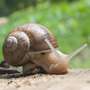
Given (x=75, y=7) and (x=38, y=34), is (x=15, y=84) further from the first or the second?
Result: (x=75, y=7)

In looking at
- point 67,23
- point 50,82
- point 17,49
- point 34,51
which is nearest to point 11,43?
point 17,49

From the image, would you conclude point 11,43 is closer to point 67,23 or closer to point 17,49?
point 17,49

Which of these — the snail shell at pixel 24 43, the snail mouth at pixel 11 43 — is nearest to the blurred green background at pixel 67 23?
the snail shell at pixel 24 43

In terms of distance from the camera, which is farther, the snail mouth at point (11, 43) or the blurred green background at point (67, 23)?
the blurred green background at point (67, 23)

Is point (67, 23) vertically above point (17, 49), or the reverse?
point (17, 49)

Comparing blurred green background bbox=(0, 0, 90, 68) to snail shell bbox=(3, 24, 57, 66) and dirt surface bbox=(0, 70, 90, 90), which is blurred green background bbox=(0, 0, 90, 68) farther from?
dirt surface bbox=(0, 70, 90, 90)

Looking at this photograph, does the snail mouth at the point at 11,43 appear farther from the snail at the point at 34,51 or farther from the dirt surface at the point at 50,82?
the dirt surface at the point at 50,82
